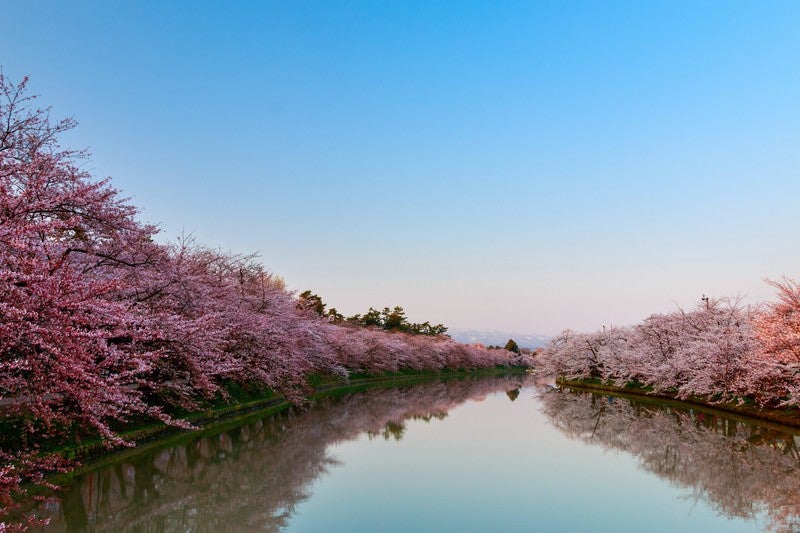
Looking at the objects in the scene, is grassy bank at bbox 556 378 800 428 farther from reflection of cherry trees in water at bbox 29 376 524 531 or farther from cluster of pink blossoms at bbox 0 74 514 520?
cluster of pink blossoms at bbox 0 74 514 520

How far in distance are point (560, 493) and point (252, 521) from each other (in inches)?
269

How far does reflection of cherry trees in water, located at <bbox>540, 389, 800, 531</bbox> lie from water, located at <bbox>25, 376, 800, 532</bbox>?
2.2 inches

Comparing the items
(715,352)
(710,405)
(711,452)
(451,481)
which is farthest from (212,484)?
(710,405)

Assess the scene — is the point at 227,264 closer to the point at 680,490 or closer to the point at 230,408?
the point at 230,408

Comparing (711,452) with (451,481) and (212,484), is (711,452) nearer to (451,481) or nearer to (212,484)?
(451,481)

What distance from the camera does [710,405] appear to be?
100 ft

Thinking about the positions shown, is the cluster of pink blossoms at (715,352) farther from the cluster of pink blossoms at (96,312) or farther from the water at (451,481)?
the cluster of pink blossoms at (96,312)

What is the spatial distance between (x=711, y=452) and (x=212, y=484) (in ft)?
49.2

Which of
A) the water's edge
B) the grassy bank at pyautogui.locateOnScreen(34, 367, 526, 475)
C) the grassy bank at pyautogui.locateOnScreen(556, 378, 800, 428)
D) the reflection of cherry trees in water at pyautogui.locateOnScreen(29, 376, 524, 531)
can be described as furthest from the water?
the grassy bank at pyautogui.locateOnScreen(556, 378, 800, 428)

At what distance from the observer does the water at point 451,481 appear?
10.8 m

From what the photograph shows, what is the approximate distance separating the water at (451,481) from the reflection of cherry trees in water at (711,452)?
0.05 m

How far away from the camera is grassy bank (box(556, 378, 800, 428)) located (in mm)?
23844

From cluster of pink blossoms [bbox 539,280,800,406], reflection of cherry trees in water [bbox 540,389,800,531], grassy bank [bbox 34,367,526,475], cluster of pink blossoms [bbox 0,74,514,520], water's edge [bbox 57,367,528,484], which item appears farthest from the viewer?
cluster of pink blossoms [bbox 539,280,800,406]

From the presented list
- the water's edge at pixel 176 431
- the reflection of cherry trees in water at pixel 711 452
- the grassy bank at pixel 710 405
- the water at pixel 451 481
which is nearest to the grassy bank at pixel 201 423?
the water's edge at pixel 176 431
